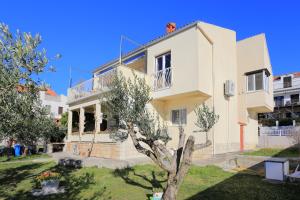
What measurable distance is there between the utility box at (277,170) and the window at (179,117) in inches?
328

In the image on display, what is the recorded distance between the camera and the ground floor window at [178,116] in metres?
19.6

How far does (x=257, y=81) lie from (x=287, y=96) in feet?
116

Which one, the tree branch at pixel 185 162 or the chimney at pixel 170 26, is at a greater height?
the chimney at pixel 170 26

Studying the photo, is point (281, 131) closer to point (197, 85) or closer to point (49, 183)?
point (197, 85)

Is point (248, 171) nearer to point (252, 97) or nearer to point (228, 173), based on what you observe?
point (228, 173)

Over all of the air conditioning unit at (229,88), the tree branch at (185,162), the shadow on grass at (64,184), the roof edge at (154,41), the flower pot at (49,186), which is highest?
the roof edge at (154,41)

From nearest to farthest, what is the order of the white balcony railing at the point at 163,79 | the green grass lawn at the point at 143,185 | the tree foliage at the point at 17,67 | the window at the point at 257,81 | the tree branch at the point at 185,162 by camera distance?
1. the tree foliage at the point at 17,67
2. the tree branch at the point at 185,162
3. the green grass lawn at the point at 143,185
4. the white balcony railing at the point at 163,79
5. the window at the point at 257,81

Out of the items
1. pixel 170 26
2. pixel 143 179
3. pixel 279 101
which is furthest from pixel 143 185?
pixel 279 101

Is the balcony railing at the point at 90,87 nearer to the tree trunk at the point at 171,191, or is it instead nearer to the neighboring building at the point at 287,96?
the tree trunk at the point at 171,191

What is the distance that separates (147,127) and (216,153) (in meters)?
10.7

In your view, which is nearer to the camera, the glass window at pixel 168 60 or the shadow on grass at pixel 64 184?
the shadow on grass at pixel 64 184

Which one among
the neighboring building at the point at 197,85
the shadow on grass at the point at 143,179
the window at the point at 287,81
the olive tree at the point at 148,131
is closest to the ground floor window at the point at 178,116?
the neighboring building at the point at 197,85

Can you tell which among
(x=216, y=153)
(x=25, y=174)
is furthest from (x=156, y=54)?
(x=25, y=174)

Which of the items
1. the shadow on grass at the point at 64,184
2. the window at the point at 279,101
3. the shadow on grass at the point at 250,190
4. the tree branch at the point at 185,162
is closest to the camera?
the tree branch at the point at 185,162
